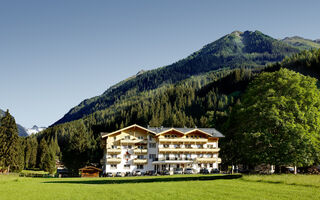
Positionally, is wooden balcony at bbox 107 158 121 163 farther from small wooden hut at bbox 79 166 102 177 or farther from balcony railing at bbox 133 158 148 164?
small wooden hut at bbox 79 166 102 177

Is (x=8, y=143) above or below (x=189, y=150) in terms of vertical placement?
above

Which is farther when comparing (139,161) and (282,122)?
(139,161)

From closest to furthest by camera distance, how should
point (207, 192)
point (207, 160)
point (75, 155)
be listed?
point (207, 192)
point (207, 160)
point (75, 155)

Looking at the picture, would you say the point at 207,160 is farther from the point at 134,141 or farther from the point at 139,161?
the point at 134,141

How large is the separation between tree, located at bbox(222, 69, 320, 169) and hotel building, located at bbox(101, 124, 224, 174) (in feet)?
150

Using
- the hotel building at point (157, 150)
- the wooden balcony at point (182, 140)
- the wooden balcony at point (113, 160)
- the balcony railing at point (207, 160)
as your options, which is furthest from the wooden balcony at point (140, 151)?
the balcony railing at point (207, 160)

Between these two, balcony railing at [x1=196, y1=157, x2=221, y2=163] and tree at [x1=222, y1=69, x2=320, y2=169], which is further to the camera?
balcony railing at [x1=196, y1=157, x2=221, y2=163]

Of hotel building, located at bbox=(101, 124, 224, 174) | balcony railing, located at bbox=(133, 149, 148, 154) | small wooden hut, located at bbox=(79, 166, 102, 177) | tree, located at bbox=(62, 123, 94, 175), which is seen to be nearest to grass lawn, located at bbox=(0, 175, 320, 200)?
small wooden hut, located at bbox=(79, 166, 102, 177)

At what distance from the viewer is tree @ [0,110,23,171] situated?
9506 cm

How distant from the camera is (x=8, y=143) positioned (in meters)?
96.7

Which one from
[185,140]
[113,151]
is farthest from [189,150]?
[113,151]

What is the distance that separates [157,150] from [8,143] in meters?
47.4

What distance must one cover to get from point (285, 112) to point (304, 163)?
752 cm

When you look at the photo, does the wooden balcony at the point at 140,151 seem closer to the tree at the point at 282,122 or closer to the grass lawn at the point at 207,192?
the tree at the point at 282,122
